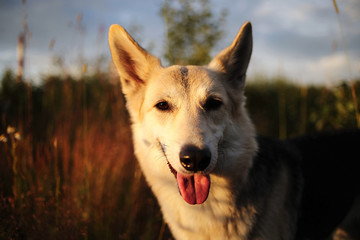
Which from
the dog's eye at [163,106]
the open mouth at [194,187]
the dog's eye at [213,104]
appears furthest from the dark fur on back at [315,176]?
the dog's eye at [163,106]

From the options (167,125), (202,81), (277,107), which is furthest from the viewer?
(277,107)

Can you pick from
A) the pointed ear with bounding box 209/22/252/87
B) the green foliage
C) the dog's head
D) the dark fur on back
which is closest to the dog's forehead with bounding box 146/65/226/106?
the dog's head

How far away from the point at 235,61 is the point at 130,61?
109 cm

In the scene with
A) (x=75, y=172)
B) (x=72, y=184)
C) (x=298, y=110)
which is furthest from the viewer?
(x=298, y=110)

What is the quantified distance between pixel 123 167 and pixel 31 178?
117cm

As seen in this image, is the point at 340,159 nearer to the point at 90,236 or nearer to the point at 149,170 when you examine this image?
the point at 149,170

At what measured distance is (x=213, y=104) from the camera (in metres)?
2.07

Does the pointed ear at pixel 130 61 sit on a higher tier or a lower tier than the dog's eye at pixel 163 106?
higher

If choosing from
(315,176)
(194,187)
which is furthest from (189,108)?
(315,176)

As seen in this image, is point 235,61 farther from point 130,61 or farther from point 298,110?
point 298,110

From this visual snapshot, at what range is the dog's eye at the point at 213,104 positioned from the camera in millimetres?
2031

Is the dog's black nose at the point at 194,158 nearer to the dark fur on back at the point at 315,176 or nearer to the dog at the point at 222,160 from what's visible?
the dog at the point at 222,160

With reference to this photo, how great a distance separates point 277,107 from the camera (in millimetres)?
7523

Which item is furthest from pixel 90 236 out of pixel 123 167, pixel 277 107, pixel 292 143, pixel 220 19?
pixel 277 107
